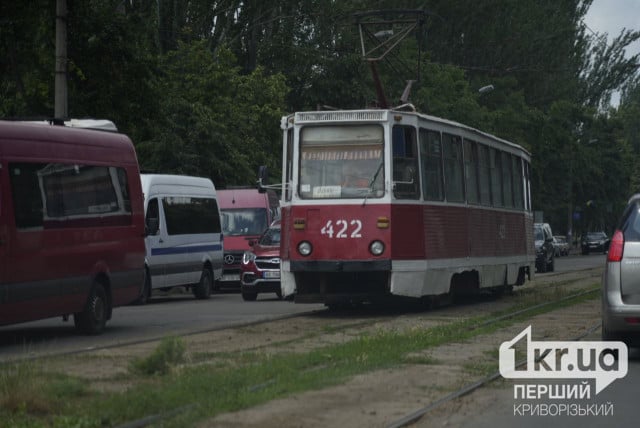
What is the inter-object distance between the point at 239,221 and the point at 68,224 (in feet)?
58.3

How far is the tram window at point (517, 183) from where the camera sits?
29230mm

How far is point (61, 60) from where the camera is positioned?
83.0 feet

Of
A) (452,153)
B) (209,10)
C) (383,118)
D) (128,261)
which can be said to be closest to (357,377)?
(128,261)

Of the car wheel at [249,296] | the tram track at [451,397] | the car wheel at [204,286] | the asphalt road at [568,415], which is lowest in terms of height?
the asphalt road at [568,415]

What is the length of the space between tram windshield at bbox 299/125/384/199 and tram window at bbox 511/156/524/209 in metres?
8.75

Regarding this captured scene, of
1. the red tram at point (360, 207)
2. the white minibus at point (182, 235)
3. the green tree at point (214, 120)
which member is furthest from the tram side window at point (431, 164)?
the green tree at point (214, 120)

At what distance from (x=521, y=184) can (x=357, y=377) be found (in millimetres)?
18494

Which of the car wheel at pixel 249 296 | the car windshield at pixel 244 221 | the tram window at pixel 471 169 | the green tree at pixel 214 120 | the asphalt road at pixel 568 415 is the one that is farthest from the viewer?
the green tree at pixel 214 120

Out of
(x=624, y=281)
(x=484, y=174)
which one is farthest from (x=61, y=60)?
(x=624, y=281)

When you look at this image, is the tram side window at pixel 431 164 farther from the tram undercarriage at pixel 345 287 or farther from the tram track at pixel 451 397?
the tram track at pixel 451 397

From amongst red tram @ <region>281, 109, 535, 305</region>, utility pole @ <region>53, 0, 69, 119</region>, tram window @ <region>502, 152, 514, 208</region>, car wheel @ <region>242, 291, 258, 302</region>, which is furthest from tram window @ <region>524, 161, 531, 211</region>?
utility pole @ <region>53, 0, 69, 119</region>

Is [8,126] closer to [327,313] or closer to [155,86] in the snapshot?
[327,313]

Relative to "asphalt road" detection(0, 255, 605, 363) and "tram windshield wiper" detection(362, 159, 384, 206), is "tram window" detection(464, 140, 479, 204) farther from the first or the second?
"tram windshield wiper" detection(362, 159, 384, 206)

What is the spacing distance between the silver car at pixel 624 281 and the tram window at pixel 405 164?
24.0ft
